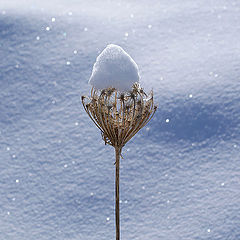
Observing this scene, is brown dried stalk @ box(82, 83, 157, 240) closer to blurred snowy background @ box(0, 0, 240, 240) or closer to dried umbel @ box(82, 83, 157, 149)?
dried umbel @ box(82, 83, 157, 149)

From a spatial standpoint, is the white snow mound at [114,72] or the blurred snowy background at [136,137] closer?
A: the white snow mound at [114,72]

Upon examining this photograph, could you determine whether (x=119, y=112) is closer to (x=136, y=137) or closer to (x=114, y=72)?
(x=114, y=72)

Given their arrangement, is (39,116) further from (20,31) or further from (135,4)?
(135,4)

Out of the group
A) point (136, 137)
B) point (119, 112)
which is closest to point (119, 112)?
point (119, 112)

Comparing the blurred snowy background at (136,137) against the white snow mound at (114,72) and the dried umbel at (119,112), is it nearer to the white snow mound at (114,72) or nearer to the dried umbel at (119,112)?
the dried umbel at (119,112)

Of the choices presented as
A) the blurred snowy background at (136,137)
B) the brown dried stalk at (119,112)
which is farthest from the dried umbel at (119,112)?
the blurred snowy background at (136,137)

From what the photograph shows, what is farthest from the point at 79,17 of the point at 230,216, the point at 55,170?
the point at 230,216
